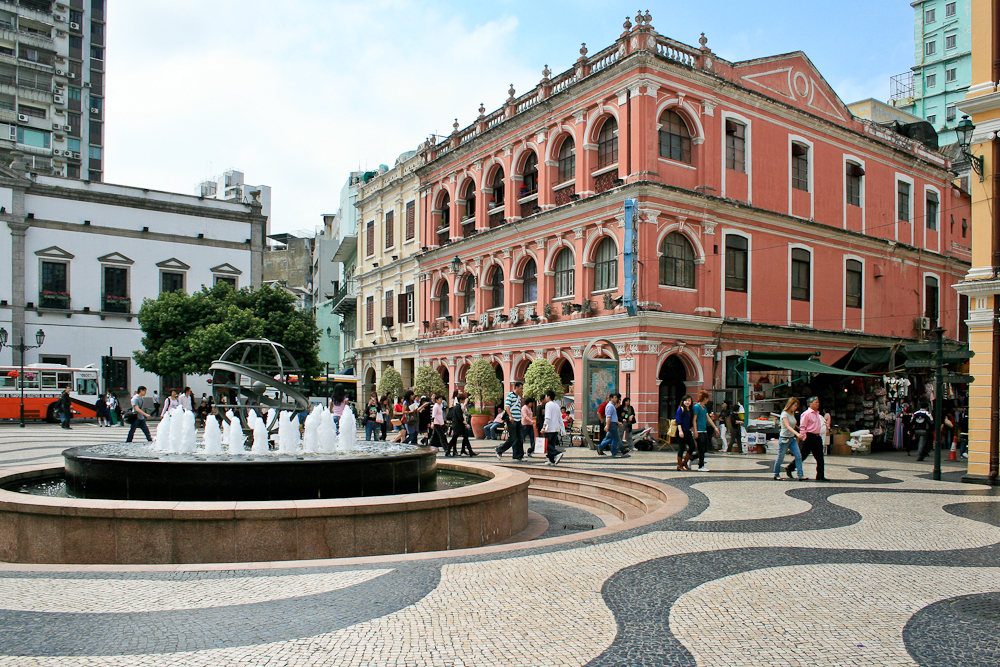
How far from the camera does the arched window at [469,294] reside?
32250 mm

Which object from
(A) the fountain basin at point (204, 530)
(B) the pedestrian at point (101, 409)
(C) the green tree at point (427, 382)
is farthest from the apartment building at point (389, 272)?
(A) the fountain basin at point (204, 530)

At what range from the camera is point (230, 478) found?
8867mm

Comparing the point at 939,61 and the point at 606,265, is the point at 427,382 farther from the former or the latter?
the point at 939,61

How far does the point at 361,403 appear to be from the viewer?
41469mm

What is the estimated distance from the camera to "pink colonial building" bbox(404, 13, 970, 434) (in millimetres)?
23719

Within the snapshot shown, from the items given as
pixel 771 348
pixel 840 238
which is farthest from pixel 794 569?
pixel 840 238

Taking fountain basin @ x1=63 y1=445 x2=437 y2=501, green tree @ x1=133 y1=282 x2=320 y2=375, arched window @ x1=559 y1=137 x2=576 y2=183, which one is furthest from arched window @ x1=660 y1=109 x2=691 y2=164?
green tree @ x1=133 y1=282 x2=320 y2=375

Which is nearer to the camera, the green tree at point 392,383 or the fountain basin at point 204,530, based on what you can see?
the fountain basin at point 204,530

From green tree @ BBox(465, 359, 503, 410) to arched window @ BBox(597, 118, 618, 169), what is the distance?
845 cm

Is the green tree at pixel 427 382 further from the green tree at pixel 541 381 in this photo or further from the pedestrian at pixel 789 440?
the pedestrian at pixel 789 440

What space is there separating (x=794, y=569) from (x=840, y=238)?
25.6 meters

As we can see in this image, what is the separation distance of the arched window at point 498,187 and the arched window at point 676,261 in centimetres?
885

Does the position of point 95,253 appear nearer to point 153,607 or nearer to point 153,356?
point 153,356

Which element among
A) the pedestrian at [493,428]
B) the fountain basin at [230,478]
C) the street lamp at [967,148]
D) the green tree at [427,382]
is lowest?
the pedestrian at [493,428]
